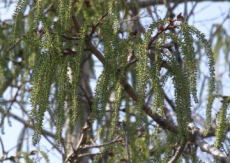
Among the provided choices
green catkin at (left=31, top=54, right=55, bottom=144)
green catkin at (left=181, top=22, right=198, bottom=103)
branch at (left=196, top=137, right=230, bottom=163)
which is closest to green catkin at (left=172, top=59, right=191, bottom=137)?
green catkin at (left=181, top=22, right=198, bottom=103)

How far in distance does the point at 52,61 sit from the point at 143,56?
0.29 meters

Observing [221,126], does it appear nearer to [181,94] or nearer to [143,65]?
[181,94]

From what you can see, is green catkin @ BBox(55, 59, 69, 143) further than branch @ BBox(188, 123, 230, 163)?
No

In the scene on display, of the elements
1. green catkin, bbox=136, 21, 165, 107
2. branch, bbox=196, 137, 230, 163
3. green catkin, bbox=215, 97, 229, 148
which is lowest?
branch, bbox=196, 137, 230, 163

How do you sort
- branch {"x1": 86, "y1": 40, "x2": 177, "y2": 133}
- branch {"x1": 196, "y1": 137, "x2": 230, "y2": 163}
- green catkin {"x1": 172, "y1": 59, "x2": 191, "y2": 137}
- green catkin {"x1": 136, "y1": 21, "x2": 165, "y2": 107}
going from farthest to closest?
branch {"x1": 86, "y1": 40, "x2": 177, "y2": 133}, branch {"x1": 196, "y1": 137, "x2": 230, "y2": 163}, green catkin {"x1": 172, "y1": 59, "x2": 191, "y2": 137}, green catkin {"x1": 136, "y1": 21, "x2": 165, "y2": 107}

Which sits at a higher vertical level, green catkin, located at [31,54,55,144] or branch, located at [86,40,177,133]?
branch, located at [86,40,177,133]

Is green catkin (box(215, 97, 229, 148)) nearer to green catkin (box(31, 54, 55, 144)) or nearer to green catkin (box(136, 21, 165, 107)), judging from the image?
green catkin (box(136, 21, 165, 107))

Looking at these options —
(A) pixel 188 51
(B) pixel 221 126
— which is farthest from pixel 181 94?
(B) pixel 221 126

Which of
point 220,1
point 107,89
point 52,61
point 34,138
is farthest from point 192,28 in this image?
point 220,1

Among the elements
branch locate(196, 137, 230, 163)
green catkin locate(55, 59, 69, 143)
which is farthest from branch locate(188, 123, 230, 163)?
green catkin locate(55, 59, 69, 143)

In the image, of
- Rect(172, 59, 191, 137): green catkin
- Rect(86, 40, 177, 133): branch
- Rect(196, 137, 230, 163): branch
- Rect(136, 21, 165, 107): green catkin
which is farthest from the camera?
Rect(86, 40, 177, 133): branch

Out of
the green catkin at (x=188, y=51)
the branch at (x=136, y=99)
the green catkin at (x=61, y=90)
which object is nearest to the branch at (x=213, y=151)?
the branch at (x=136, y=99)

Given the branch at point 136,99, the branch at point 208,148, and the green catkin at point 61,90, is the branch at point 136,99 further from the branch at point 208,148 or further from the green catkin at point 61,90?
the green catkin at point 61,90

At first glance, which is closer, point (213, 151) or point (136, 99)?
point (213, 151)
